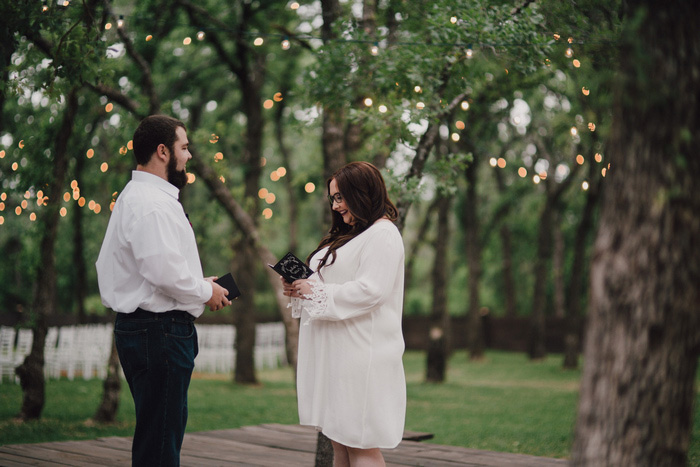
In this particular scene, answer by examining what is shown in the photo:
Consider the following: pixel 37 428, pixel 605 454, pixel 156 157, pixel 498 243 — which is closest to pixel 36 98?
pixel 37 428

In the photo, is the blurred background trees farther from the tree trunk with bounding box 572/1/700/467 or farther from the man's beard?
the man's beard

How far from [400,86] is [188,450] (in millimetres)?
3448

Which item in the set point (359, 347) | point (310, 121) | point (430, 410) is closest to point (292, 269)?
point (359, 347)

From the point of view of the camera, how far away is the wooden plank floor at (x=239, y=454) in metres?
5.07

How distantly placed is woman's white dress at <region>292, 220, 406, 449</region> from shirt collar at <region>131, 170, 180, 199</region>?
34.2 inches

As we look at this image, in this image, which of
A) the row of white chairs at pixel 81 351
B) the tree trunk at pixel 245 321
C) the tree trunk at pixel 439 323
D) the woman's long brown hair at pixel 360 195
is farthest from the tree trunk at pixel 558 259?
the woman's long brown hair at pixel 360 195

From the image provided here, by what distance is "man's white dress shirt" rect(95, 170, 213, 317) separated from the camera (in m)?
3.36

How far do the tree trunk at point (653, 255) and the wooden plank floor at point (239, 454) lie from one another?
3.12 metres

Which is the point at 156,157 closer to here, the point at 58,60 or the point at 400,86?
the point at 58,60

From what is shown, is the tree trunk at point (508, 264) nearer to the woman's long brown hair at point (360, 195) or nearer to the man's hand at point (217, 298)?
the woman's long brown hair at point (360, 195)

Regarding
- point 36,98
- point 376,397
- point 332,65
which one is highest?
point 36,98

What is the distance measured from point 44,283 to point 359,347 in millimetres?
5939

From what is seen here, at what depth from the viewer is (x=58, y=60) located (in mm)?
5332

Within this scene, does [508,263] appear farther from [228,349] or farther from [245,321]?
[245,321]
